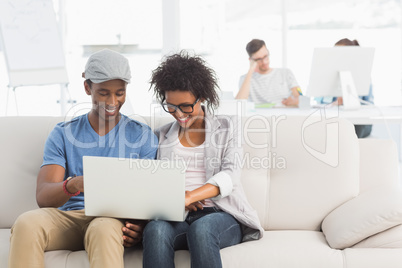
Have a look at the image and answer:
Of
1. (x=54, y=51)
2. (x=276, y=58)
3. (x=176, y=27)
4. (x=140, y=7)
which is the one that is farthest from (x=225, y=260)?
(x=140, y=7)

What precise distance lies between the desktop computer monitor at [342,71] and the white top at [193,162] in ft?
5.41

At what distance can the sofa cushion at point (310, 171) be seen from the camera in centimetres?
221

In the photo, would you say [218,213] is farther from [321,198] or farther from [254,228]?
[321,198]

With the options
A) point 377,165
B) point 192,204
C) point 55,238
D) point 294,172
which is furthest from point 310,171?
point 55,238

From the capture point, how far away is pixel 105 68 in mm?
2023

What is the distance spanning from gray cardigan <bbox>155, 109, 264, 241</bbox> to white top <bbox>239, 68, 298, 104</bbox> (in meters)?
2.40

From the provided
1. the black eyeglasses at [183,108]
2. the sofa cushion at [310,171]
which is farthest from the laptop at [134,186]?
the sofa cushion at [310,171]

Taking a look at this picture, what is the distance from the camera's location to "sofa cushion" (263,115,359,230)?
7.24 feet

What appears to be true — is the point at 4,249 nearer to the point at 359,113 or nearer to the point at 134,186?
the point at 134,186

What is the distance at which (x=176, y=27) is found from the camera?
14.4 ft

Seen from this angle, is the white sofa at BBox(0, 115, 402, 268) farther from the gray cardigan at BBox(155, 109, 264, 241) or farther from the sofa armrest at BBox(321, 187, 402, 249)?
the gray cardigan at BBox(155, 109, 264, 241)

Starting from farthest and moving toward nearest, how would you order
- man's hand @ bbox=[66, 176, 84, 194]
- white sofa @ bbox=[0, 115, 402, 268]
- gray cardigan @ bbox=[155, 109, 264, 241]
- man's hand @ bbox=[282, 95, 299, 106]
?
man's hand @ bbox=[282, 95, 299, 106], white sofa @ bbox=[0, 115, 402, 268], gray cardigan @ bbox=[155, 109, 264, 241], man's hand @ bbox=[66, 176, 84, 194]

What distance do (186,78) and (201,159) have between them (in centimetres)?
33

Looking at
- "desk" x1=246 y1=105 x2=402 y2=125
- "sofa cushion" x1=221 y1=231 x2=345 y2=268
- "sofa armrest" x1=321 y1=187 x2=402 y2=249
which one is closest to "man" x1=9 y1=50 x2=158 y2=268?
"sofa cushion" x1=221 y1=231 x2=345 y2=268
